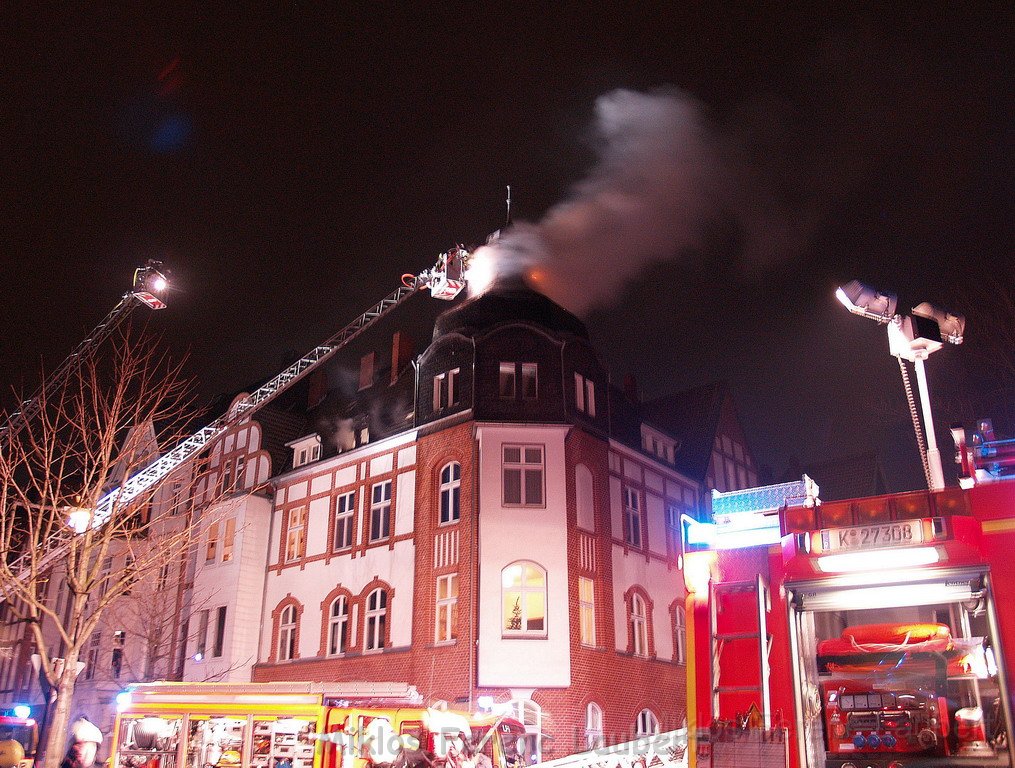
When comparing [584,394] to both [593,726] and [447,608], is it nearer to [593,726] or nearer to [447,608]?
[447,608]

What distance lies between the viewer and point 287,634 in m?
27.2

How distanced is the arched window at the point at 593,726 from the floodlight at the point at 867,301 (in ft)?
45.3

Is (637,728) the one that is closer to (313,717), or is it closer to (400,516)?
(400,516)

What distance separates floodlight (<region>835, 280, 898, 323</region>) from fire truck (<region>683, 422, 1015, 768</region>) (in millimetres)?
3251

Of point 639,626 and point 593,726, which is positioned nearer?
point 593,726

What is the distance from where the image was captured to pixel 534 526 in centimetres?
2266

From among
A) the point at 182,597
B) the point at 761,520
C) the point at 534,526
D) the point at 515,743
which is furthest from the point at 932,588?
the point at 182,597

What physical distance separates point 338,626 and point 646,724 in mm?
9261

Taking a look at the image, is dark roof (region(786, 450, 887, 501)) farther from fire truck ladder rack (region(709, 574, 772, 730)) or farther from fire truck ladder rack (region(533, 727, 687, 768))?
fire truck ladder rack (region(709, 574, 772, 730))

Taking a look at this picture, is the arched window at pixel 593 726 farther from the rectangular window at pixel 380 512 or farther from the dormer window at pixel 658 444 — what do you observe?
the dormer window at pixel 658 444

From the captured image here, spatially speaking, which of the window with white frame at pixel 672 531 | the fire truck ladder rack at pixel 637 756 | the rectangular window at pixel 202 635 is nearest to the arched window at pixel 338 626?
the rectangular window at pixel 202 635

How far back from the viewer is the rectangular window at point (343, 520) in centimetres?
2656

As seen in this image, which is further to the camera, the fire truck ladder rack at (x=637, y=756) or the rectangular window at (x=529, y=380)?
the rectangular window at (x=529, y=380)

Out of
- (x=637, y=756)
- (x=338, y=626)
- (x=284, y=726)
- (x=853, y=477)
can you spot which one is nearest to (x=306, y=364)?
(x=338, y=626)
